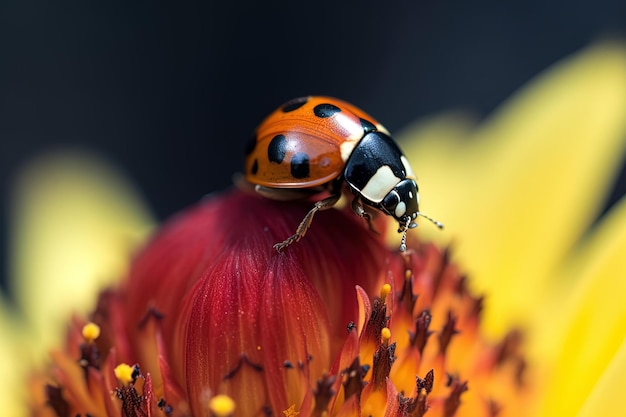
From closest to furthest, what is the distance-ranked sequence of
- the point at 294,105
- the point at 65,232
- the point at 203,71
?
the point at 294,105 → the point at 65,232 → the point at 203,71

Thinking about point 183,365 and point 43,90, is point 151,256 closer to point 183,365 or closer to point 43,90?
point 183,365

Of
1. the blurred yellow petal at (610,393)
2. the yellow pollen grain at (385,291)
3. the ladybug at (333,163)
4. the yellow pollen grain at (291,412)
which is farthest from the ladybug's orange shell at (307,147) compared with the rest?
the blurred yellow petal at (610,393)

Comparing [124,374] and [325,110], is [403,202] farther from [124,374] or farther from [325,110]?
[124,374]

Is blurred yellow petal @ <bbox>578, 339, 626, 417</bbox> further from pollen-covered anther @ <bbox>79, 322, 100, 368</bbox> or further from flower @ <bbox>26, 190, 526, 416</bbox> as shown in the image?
pollen-covered anther @ <bbox>79, 322, 100, 368</bbox>

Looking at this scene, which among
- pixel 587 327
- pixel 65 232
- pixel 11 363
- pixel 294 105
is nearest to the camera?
pixel 294 105

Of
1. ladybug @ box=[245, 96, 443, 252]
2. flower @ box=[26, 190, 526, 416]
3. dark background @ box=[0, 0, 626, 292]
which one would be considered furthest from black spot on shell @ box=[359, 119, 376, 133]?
dark background @ box=[0, 0, 626, 292]

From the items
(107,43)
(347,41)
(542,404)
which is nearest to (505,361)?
(542,404)

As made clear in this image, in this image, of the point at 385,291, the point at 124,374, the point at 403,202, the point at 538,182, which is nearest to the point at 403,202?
the point at 403,202
